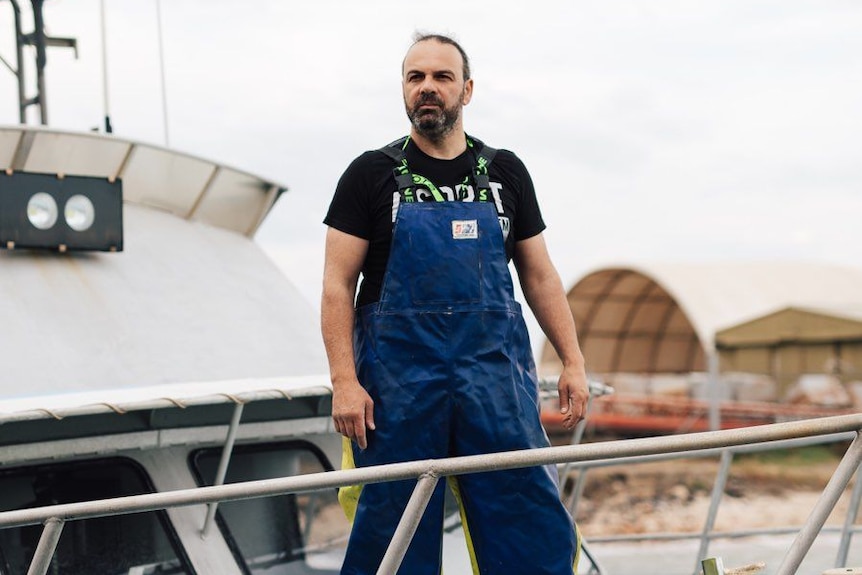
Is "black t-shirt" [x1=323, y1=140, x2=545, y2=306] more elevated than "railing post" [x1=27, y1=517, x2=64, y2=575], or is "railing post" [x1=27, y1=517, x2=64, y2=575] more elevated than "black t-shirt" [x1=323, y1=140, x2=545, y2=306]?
"black t-shirt" [x1=323, y1=140, x2=545, y2=306]

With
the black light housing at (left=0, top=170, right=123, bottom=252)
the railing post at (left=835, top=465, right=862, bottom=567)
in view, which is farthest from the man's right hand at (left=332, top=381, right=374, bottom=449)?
the railing post at (left=835, top=465, right=862, bottom=567)

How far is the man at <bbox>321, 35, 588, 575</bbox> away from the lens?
3201mm

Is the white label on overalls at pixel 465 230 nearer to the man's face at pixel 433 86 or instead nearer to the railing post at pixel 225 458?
the man's face at pixel 433 86

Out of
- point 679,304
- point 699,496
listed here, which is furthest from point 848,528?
point 679,304

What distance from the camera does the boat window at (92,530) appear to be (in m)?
3.88

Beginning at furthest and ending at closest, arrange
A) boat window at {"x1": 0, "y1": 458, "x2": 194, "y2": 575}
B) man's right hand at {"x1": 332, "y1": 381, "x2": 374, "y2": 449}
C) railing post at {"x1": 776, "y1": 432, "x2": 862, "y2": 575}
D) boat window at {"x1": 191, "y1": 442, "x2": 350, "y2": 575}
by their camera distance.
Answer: boat window at {"x1": 191, "y1": 442, "x2": 350, "y2": 575}
boat window at {"x1": 0, "y1": 458, "x2": 194, "y2": 575}
man's right hand at {"x1": 332, "y1": 381, "x2": 374, "y2": 449}
railing post at {"x1": 776, "y1": 432, "x2": 862, "y2": 575}

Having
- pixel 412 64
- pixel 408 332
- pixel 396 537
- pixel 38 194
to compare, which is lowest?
pixel 396 537

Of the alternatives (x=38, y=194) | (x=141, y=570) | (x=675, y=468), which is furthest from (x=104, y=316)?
(x=675, y=468)

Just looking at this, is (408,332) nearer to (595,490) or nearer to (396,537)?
(396,537)

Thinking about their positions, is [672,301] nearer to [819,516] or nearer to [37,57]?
[37,57]

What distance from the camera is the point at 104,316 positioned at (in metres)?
5.00

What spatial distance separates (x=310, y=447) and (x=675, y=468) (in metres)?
24.8

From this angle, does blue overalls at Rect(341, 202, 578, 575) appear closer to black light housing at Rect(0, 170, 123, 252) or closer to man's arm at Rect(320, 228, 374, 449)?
man's arm at Rect(320, 228, 374, 449)

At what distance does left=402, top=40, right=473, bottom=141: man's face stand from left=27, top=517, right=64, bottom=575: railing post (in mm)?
1444
